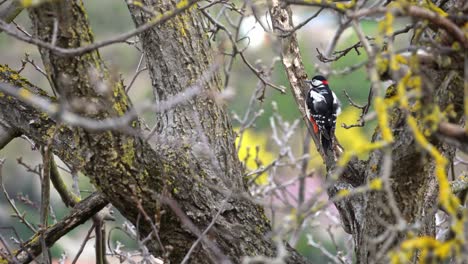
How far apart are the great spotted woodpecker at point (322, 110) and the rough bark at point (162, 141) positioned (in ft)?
2.59

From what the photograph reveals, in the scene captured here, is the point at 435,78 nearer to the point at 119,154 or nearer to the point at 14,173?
the point at 119,154

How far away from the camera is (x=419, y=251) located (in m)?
3.45

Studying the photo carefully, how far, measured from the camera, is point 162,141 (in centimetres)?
365

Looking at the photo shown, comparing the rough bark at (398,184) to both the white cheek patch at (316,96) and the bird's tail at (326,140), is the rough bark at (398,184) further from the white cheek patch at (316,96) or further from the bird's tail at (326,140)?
the white cheek patch at (316,96)

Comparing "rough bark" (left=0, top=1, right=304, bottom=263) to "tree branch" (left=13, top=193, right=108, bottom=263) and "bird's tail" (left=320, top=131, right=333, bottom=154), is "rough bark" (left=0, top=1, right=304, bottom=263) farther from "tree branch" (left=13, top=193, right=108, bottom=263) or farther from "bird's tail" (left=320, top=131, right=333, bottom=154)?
"bird's tail" (left=320, top=131, right=333, bottom=154)

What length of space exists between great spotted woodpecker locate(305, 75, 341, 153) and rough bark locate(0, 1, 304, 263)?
790 millimetres

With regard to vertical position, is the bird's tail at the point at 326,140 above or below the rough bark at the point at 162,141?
above

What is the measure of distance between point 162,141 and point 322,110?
1806mm

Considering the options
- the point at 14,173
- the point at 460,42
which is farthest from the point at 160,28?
the point at 14,173

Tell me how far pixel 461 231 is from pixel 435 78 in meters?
1.04

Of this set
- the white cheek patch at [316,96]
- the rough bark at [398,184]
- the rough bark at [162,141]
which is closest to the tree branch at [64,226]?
the rough bark at [162,141]

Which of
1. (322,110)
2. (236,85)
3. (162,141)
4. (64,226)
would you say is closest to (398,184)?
(162,141)

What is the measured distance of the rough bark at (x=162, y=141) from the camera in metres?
2.70

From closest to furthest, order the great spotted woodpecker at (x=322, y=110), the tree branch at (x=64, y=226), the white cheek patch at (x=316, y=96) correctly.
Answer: the tree branch at (x=64, y=226), the great spotted woodpecker at (x=322, y=110), the white cheek patch at (x=316, y=96)
